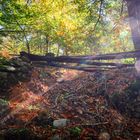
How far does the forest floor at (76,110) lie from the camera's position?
6125mm

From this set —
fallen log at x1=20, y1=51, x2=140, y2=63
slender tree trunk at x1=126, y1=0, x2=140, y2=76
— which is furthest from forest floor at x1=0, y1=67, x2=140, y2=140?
slender tree trunk at x1=126, y1=0, x2=140, y2=76

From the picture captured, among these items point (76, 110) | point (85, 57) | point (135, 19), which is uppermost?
point (135, 19)

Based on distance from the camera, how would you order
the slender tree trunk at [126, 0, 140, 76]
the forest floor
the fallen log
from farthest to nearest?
the fallen log
the slender tree trunk at [126, 0, 140, 76]
the forest floor

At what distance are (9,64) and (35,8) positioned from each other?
6.13m

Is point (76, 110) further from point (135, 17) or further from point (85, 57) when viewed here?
point (135, 17)

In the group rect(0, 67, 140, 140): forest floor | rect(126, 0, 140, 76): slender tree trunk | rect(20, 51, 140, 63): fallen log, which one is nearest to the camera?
rect(0, 67, 140, 140): forest floor

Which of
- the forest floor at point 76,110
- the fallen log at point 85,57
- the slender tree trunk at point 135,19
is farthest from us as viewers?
the fallen log at point 85,57

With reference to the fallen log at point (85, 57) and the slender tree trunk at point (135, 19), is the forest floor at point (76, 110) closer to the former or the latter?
the fallen log at point (85, 57)

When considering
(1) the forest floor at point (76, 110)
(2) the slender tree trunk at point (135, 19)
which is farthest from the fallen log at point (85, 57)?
(1) the forest floor at point (76, 110)

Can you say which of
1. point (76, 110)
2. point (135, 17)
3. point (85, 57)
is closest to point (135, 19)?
point (135, 17)

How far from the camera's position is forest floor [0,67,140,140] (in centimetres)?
612

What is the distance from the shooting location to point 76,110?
7.37 meters

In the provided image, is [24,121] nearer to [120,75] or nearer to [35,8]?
[120,75]

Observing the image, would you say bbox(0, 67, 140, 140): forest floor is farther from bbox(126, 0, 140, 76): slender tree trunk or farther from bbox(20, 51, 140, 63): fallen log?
bbox(126, 0, 140, 76): slender tree trunk
